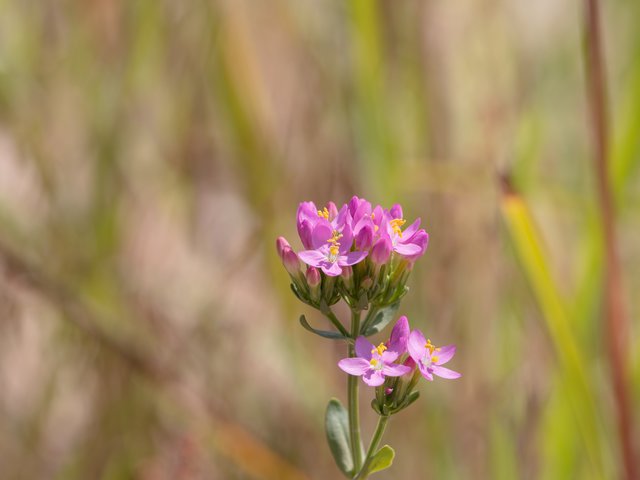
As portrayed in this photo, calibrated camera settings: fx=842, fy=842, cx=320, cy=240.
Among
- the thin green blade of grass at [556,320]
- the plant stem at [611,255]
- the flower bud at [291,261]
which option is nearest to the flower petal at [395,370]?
the flower bud at [291,261]

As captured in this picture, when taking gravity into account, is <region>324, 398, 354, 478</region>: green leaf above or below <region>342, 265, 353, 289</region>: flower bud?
below

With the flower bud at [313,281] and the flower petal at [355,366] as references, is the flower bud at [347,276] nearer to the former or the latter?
the flower bud at [313,281]

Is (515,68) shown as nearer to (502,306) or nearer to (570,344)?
(502,306)

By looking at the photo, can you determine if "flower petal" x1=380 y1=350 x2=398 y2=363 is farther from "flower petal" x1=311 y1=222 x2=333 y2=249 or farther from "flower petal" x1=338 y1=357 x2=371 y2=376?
"flower petal" x1=311 y1=222 x2=333 y2=249

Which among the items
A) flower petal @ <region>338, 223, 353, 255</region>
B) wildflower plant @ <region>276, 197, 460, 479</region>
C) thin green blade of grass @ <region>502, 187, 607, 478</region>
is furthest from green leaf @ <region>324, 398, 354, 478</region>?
thin green blade of grass @ <region>502, 187, 607, 478</region>

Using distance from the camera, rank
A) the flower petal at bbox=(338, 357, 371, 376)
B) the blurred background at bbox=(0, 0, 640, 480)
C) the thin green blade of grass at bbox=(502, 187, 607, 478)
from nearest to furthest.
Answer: the flower petal at bbox=(338, 357, 371, 376)
the thin green blade of grass at bbox=(502, 187, 607, 478)
the blurred background at bbox=(0, 0, 640, 480)

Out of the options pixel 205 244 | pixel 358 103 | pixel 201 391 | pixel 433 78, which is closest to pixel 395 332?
pixel 358 103

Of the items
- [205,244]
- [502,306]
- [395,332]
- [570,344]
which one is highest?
[395,332]
